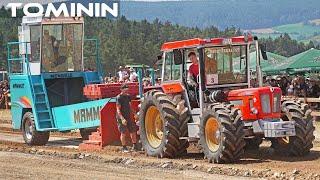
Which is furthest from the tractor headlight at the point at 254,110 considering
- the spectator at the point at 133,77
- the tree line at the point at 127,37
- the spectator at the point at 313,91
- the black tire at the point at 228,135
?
the tree line at the point at 127,37

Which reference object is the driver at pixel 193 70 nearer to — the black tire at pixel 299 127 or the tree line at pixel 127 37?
the black tire at pixel 299 127

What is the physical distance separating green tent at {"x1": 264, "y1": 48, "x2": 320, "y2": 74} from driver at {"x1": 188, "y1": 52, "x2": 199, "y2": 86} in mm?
16954

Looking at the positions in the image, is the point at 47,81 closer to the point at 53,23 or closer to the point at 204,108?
the point at 53,23

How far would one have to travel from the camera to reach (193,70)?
12945 mm

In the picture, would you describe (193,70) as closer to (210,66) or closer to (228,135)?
(210,66)

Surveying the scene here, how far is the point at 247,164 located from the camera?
11.8 meters

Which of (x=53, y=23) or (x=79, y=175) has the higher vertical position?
(x=53, y=23)

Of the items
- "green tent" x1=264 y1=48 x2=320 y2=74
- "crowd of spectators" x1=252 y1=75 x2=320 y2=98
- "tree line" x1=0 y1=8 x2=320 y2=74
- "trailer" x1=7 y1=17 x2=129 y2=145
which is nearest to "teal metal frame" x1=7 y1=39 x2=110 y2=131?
"trailer" x1=7 y1=17 x2=129 y2=145

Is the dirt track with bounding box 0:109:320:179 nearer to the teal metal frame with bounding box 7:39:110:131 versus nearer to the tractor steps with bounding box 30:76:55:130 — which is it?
the teal metal frame with bounding box 7:39:110:131

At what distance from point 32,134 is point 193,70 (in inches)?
248

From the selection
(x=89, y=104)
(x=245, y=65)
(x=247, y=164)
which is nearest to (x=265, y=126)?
(x=247, y=164)

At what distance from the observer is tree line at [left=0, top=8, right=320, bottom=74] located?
10825 centimetres

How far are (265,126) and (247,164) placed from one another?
0.80 metres

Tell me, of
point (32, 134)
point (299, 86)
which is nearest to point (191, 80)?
point (32, 134)
